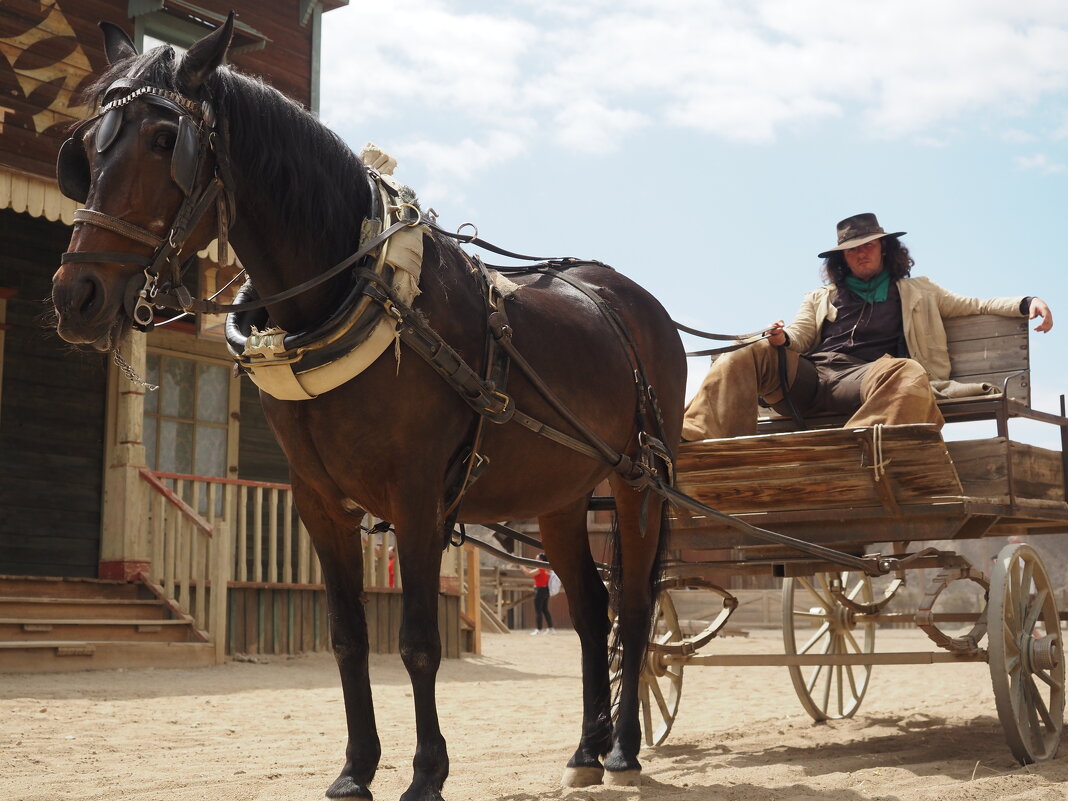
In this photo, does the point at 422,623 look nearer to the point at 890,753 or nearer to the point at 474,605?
the point at 890,753

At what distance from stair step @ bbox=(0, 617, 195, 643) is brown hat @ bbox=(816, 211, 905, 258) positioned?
6455mm

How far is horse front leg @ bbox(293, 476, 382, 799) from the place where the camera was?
3826 millimetres

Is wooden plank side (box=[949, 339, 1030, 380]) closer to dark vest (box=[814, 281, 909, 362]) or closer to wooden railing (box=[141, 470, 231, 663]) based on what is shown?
dark vest (box=[814, 281, 909, 362])

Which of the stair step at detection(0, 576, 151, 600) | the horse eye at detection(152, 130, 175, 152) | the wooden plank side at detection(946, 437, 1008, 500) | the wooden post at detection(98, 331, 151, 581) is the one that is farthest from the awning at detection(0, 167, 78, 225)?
the wooden plank side at detection(946, 437, 1008, 500)

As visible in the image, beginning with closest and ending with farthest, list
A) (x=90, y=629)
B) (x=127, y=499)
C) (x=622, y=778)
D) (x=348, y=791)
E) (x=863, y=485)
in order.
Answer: (x=348, y=791) → (x=622, y=778) → (x=863, y=485) → (x=90, y=629) → (x=127, y=499)

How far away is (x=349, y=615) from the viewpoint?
12.8ft

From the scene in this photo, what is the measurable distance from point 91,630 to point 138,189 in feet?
23.5

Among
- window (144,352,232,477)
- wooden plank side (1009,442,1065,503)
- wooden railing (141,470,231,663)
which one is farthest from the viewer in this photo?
window (144,352,232,477)

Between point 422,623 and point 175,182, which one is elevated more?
point 175,182

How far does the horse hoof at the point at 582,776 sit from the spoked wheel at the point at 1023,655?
1.73m

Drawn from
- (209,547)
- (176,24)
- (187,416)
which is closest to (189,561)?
(209,547)

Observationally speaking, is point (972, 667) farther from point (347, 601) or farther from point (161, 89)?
point (161, 89)

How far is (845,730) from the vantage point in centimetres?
655

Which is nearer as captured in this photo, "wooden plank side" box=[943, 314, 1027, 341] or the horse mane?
the horse mane
